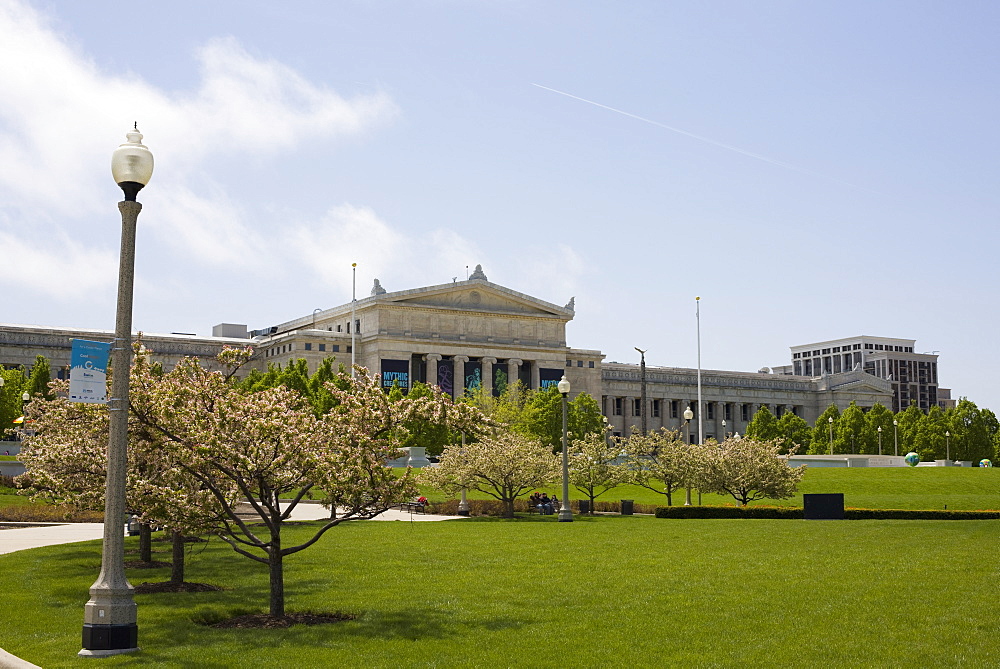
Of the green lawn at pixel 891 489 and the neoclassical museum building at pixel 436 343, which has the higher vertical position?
the neoclassical museum building at pixel 436 343

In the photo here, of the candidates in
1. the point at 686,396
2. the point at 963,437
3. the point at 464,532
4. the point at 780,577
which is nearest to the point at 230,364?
the point at 780,577

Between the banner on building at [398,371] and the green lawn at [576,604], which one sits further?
the banner on building at [398,371]

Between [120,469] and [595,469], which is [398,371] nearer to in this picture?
[595,469]

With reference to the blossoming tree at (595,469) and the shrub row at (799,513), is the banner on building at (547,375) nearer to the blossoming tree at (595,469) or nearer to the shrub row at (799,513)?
the blossoming tree at (595,469)

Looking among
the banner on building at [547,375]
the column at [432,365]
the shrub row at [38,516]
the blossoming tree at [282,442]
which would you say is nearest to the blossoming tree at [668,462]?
the shrub row at [38,516]

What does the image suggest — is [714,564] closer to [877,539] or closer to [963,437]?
[877,539]

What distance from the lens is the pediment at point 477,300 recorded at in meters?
130

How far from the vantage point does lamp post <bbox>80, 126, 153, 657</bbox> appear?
590 inches

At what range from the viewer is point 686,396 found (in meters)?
161

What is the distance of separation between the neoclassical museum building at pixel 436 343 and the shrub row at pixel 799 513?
7507 centimetres

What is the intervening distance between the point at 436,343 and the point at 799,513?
88204mm

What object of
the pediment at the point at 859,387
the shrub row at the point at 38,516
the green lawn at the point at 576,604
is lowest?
the green lawn at the point at 576,604

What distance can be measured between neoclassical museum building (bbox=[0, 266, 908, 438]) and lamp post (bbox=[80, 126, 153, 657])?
337ft

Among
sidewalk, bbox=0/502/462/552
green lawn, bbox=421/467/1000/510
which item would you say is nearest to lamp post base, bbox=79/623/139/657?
sidewalk, bbox=0/502/462/552
